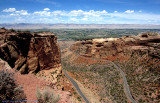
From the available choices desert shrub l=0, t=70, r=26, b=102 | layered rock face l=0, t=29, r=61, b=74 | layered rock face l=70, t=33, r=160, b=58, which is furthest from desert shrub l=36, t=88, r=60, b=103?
layered rock face l=70, t=33, r=160, b=58

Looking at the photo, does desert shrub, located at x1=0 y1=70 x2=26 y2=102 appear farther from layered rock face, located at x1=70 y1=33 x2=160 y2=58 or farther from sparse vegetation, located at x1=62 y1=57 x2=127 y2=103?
layered rock face, located at x1=70 y1=33 x2=160 y2=58

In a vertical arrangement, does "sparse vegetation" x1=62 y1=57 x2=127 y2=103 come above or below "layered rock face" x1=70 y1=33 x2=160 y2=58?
below

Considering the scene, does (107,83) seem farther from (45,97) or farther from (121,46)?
(45,97)

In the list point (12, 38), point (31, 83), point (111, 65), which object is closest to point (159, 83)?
point (111, 65)

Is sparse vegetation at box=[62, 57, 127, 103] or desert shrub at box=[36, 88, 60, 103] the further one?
sparse vegetation at box=[62, 57, 127, 103]

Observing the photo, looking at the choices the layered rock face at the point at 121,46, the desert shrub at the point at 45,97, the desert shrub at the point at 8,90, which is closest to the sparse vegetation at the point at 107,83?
the layered rock face at the point at 121,46

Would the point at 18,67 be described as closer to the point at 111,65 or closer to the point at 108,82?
the point at 108,82

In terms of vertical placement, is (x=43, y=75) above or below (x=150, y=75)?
above

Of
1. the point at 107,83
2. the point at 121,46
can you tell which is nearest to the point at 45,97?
the point at 107,83
